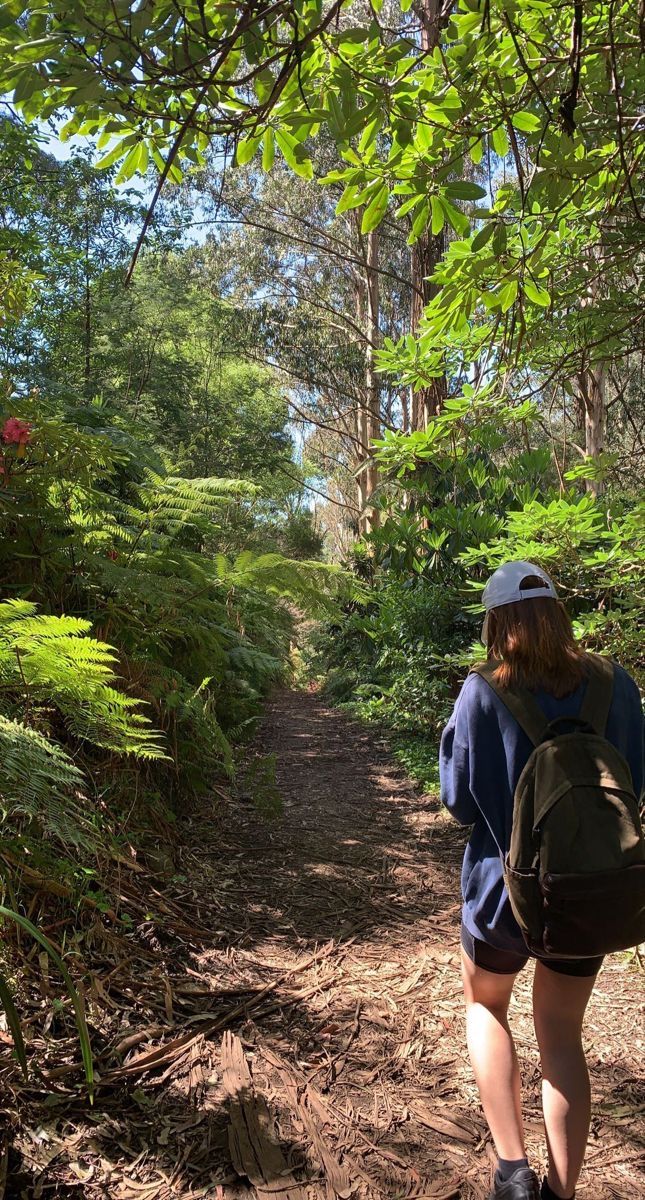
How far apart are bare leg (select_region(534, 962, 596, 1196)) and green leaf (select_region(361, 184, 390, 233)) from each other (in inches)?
79.4

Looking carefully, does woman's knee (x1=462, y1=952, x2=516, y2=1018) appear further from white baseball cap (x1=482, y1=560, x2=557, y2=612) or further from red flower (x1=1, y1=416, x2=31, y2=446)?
red flower (x1=1, y1=416, x2=31, y2=446)

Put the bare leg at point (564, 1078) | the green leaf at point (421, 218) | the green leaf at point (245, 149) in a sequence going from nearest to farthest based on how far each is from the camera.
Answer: the bare leg at point (564, 1078)
the green leaf at point (245, 149)
the green leaf at point (421, 218)

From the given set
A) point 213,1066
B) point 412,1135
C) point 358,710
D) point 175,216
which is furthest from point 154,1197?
point 175,216

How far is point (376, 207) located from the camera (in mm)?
1976

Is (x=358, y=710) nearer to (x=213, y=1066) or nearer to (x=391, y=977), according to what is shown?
(x=391, y=977)

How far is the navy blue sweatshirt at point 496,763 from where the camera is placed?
170cm

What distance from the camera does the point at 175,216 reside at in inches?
446

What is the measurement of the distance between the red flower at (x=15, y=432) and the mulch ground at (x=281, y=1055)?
1847 mm

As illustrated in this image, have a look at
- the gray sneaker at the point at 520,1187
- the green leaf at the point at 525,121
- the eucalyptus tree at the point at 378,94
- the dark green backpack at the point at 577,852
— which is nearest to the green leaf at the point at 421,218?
the eucalyptus tree at the point at 378,94

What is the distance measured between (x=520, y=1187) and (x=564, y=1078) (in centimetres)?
27

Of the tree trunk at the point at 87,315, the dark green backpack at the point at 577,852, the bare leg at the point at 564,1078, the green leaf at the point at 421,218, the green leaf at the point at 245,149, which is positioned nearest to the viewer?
the dark green backpack at the point at 577,852

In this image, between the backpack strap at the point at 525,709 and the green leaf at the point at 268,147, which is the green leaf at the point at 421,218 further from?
the backpack strap at the point at 525,709

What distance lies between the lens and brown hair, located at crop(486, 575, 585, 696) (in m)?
1.71

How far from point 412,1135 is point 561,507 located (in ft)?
8.00
